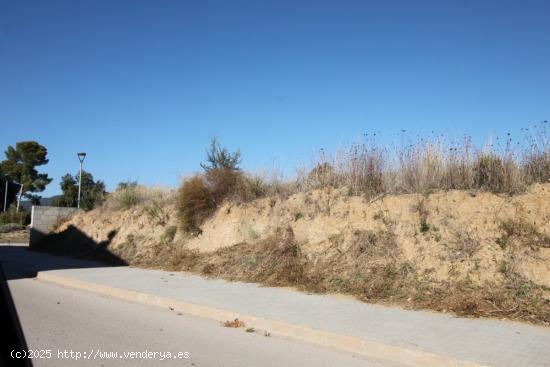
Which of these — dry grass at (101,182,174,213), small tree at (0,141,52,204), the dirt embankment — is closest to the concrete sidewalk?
the dirt embankment

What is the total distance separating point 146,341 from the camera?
716cm

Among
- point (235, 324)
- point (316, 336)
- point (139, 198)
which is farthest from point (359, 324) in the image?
point (139, 198)

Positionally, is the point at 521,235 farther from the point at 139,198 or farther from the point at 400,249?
the point at 139,198

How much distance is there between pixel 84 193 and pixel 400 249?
24148mm

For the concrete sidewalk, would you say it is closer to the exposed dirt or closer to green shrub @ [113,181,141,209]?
green shrub @ [113,181,141,209]

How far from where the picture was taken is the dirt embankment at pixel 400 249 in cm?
912

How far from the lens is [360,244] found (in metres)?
11.7

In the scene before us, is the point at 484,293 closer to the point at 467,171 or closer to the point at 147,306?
the point at 467,171

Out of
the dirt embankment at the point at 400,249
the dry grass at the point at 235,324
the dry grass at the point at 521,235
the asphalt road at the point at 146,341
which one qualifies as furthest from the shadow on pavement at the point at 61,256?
the dry grass at the point at 521,235

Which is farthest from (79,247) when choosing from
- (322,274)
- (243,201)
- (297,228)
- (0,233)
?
(0,233)

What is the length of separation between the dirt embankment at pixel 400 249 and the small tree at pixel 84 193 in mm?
12255

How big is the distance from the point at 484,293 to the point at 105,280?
9279 millimetres

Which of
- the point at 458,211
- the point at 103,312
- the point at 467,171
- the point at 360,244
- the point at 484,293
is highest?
the point at 467,171

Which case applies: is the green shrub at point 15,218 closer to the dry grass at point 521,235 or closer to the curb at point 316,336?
the curb at point 316,336
